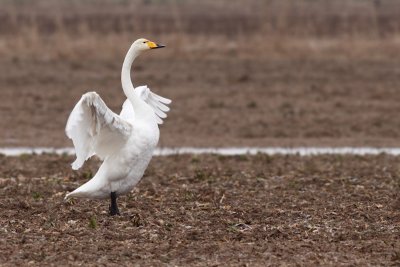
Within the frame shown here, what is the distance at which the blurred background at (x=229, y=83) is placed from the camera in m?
19.6

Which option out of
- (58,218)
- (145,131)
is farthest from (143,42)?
(58,218)

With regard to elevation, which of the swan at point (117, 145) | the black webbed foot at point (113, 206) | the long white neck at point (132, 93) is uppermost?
the long white neck at point (132, 93)

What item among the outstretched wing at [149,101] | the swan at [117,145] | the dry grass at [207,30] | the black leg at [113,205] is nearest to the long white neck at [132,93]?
the swan at [117,145]

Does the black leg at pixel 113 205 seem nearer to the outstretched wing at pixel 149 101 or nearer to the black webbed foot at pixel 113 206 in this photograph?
the black webbed foot at pixel 113 206

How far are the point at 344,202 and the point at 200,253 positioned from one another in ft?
10.0

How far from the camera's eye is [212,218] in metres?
10.5

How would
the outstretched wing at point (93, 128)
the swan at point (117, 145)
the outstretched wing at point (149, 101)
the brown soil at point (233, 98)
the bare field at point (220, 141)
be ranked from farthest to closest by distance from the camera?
the brown soil at point (233, 98) < the outstretched wing at point (149, 101) < the swan at point (117, 145) < the outstretched wing at point (93, 128) < the bare field at point (220, 141)

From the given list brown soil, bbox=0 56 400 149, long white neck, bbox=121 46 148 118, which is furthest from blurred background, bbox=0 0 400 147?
long white neck, bbox=121 46 148 118

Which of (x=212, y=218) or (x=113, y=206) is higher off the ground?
(x=113, y=206)

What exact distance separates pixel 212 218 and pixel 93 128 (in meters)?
1.50

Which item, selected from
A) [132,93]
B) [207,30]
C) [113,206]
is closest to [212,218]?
[113,206]

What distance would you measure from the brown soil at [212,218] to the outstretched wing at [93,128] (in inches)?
26.8

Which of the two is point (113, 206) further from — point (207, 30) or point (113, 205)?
point (207, 30)

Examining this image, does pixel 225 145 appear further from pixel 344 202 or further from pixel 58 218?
pixel 58 218
